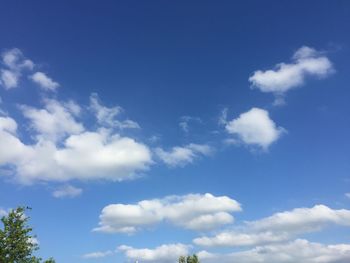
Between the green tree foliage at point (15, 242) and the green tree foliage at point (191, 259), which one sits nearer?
the green tree foliage at point (15, 242)

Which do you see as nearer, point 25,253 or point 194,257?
point 25,253

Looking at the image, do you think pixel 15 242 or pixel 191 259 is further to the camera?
pixel 191 259

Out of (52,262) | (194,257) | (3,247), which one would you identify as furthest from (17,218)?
(194,257)

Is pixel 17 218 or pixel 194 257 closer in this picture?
pixel 17 218

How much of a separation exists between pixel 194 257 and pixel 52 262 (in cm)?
5304

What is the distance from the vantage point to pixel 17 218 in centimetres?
4819

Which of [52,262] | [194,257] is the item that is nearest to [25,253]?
[52,262]

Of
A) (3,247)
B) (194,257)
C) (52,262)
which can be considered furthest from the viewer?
(194,257)

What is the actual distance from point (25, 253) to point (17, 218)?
4.32 metres

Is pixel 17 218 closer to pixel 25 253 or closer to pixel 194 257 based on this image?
pixel 25 253

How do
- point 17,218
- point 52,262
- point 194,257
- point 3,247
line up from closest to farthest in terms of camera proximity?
point 3,247 < point 17,218 < point 52,262 < point 194,257

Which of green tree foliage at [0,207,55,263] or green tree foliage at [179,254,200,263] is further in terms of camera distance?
green tree foliage at [179,254,200,263]

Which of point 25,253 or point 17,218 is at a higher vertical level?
point 17,218

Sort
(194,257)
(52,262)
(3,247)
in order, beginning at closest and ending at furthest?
1. (3,247)
2. (52,262)
3. (194,257)
